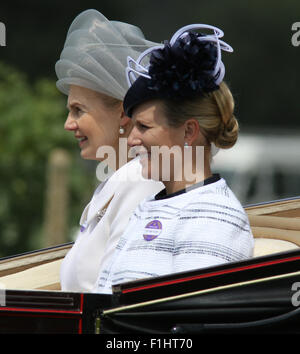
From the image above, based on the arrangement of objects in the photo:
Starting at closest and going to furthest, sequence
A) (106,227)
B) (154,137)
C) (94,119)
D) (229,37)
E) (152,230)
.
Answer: (152,230)
(154,137)
(106,227)
(94,119)
(229,37)

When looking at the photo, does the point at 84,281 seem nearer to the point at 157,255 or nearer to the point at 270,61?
the point at 157,255

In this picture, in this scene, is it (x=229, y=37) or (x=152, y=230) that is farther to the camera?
(x=229, y=37)

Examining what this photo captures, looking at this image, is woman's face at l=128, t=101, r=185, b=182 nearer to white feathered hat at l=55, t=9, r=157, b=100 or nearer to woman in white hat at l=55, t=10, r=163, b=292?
woman in white hat at l=55, t=10, r=163, b=292

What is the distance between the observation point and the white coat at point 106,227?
3.03m

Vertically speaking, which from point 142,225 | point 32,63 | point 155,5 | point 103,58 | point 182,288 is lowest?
point 182,288

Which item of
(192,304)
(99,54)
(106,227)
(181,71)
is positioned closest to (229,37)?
(99,54)

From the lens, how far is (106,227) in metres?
3.11

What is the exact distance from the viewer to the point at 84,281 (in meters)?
3.03

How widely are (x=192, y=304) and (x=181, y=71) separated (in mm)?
766

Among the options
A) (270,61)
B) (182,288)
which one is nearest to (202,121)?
(182,288)

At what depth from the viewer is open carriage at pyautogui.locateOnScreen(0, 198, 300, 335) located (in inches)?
87.6

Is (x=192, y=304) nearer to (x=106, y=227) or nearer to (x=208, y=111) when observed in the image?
(x=208, y=111)

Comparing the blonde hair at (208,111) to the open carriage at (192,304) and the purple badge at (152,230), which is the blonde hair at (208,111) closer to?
the purple badge at (152,230)
